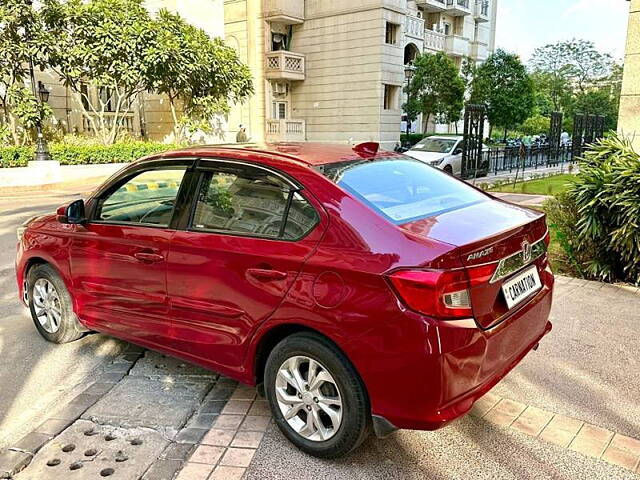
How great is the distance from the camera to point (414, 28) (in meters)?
34.1

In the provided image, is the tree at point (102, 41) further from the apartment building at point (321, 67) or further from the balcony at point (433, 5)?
the balcony at point (433, 5)

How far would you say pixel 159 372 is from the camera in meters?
4.06

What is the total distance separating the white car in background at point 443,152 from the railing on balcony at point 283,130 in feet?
36.4

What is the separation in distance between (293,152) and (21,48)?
16553 mm

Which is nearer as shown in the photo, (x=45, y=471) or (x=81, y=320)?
(x=45, y=471)

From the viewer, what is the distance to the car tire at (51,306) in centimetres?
438

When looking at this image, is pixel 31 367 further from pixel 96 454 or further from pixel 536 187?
pixel 536 187

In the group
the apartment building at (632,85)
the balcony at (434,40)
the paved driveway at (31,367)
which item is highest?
the balcony at (434,40)

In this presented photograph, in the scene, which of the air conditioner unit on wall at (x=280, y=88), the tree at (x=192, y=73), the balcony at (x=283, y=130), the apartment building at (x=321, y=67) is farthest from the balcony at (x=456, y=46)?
the tree at (x=192, y=73)

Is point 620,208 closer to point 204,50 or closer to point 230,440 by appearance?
point 230,440

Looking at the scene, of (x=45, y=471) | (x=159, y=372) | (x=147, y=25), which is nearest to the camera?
(x=45, y=471)

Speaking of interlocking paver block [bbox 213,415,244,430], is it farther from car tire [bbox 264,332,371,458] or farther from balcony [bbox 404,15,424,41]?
balcony [bbox 404,15,424,41]

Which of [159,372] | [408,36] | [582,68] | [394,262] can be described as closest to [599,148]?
[394,262]

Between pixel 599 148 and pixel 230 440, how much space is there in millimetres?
5625
